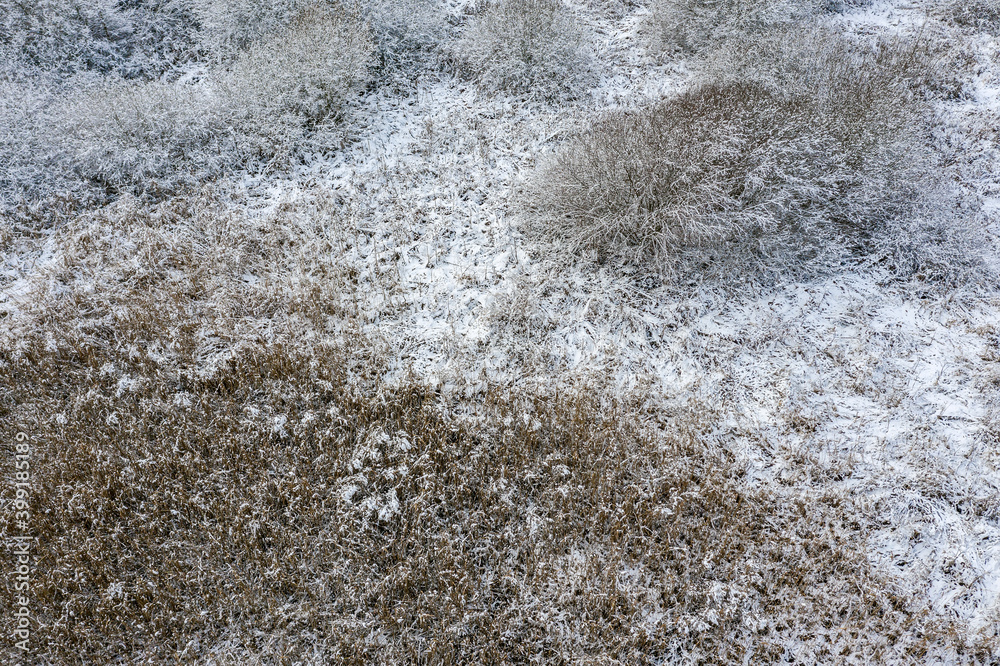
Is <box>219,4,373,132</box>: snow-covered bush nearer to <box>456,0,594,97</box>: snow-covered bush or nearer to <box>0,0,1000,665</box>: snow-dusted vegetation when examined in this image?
<box>0,0,1000,665</box>: snow-dusted vegetation

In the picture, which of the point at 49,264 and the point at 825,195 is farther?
the point at 825,195

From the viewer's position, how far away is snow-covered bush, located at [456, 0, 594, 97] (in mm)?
10062

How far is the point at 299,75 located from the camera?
9422mm

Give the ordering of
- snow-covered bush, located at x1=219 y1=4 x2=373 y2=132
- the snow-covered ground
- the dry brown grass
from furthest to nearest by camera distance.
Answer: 1. snow-covered bush, located at x1=219 y1=4 x2=373 y2=132
2. the snow-covered ground
3. the dry brown grass

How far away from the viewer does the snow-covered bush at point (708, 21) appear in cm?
1068

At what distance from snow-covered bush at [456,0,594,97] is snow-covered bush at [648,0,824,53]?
1546mm

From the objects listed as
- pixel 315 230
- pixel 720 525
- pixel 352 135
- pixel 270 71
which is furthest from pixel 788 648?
pixel 270 71

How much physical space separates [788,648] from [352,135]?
28.4 feet

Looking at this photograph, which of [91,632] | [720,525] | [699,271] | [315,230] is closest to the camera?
[91,632]

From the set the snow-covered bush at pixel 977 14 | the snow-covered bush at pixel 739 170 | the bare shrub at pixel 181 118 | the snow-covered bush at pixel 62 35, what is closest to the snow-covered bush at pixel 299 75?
the bare shrub at pixel 181 118

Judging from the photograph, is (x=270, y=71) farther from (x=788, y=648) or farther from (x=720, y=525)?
(x=788, y=648)

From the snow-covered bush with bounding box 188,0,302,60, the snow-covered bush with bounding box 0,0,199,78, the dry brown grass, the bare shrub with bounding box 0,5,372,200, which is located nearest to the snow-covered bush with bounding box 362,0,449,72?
the bare shrub with bounding box 0,5,372,200

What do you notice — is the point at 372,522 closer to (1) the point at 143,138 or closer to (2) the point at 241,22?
(1) the point at 143,138

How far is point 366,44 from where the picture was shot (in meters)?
10.3
